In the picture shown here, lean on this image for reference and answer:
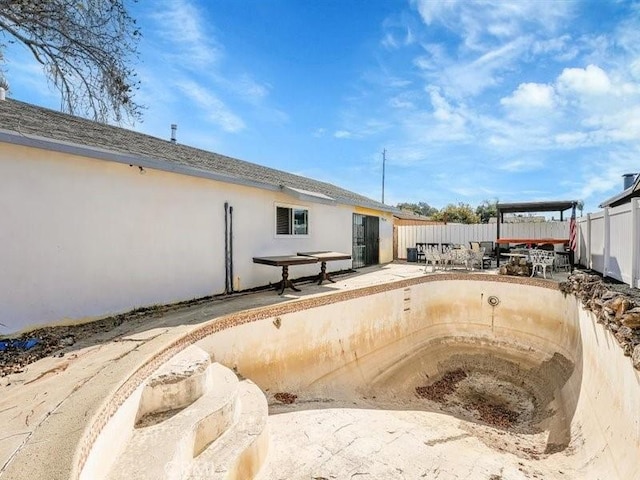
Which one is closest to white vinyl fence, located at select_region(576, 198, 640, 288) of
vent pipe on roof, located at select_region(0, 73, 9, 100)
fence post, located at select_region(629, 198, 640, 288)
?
fence post, located at select_region(629, 198, 640, 288)

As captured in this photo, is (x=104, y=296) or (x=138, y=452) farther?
(x=104, y=296)

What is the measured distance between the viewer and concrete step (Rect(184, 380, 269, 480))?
3.05m

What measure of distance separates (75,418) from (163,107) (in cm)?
784

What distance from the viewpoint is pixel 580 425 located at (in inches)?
208

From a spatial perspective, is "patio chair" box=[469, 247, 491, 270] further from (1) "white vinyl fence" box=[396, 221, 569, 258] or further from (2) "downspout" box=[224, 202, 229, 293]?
(2) "downspout" box=[224, 202, 229, 293]

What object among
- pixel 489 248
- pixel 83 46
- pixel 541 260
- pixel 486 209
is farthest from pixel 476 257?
pixel 486 209

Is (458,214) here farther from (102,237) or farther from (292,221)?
(102,237)

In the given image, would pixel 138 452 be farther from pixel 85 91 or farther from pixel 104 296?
pixel 85 91

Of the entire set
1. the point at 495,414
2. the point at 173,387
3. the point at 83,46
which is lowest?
the point at 495,414

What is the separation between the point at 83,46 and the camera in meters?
6.23

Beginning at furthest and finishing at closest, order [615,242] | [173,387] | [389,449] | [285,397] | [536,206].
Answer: [536,206], [615,242], [285,397], [389,449], [173,387]

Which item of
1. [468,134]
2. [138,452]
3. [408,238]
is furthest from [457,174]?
[138,452]

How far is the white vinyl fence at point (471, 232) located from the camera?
1451 cm

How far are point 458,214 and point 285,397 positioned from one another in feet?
107
